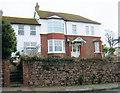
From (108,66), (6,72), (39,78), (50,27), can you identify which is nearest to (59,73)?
(39,78)

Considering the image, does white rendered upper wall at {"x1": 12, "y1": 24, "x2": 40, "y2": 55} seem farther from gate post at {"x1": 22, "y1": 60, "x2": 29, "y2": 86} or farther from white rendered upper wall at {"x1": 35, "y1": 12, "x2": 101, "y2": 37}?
gate post at {"x1": 22, "y1": 60, "x2": 29, "y2": 86}

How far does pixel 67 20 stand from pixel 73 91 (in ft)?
48.6

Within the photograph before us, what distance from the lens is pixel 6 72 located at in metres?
9.41

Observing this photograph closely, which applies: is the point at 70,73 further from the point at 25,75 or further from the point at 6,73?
the point at 6,73

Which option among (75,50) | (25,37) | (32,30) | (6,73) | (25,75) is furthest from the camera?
(75,50)

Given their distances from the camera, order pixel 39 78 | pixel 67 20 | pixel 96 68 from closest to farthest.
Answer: pixel 39 78 → pixel 96 68 → pixel 67 20

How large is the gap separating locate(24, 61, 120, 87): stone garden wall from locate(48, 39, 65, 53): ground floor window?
8652 mm

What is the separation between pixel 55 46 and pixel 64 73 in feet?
31.0

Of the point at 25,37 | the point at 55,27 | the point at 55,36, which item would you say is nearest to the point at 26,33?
the point at 25,37

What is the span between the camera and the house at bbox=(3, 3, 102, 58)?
19.7 m

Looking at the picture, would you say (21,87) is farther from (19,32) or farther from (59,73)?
(19,32)

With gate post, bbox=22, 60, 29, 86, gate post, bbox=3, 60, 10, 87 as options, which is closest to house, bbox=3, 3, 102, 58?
gate post, bbox=22, 60, 29, 86

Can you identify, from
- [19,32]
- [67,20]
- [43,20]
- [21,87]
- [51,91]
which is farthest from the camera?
[67,20]

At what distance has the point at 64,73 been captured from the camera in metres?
11.2
